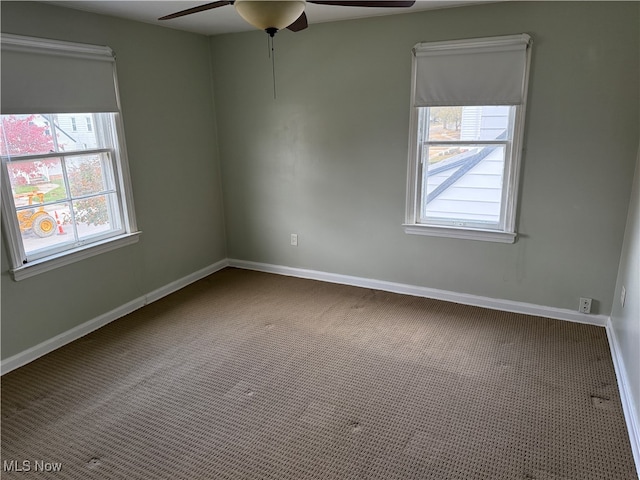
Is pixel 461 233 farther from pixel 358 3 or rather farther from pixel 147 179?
pixel 147 179

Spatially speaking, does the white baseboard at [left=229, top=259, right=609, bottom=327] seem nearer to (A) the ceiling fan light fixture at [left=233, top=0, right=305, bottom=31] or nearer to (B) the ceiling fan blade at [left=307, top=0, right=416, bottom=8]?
(B) the ceiling fan blade at [left=307, top=0, right=416, bottom=8]

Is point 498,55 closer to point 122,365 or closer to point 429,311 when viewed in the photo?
point 429,311

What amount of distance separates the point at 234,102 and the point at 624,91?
3109 millimetres

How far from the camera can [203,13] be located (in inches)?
124

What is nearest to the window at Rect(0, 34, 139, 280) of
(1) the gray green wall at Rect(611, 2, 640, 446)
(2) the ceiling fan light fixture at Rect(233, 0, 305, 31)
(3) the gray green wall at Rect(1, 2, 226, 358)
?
(3) the gray green wall at Rect(1, 2, 226, 358)

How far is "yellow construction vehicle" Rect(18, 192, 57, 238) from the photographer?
283 cm

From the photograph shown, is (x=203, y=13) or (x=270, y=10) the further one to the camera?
(x=203, y=13)

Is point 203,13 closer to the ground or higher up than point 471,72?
higher up

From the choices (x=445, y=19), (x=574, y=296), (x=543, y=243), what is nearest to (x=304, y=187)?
(x=445, y=19)

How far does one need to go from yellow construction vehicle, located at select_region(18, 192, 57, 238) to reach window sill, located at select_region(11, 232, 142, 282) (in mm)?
179

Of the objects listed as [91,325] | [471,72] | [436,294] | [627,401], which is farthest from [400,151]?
[91,325]

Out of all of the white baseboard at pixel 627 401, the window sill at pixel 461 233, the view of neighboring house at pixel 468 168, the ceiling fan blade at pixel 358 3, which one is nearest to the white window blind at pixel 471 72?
the view of neighboring house at pixel 468 168

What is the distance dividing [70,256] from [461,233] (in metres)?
2.94

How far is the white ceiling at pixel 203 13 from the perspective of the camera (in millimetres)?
2852
